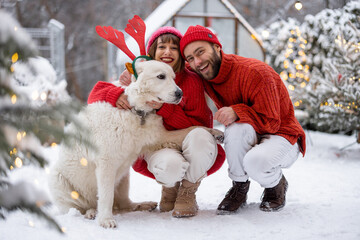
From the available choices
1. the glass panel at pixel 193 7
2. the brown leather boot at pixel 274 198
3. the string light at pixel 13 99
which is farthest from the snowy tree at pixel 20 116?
the glass panel at pixel 193 7

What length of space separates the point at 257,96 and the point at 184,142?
58 centimetres

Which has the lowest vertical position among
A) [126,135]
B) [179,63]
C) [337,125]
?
[337,125]

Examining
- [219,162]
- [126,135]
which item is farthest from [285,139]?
[126,135]

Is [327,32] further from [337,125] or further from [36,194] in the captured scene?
[36,194]

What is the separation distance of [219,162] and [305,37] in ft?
15.8

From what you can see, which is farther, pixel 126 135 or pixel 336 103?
pixel 336 103

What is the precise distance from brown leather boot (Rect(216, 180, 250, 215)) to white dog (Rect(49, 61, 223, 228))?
37cm

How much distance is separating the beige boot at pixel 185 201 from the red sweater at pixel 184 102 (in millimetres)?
277

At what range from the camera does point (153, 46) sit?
2.42m

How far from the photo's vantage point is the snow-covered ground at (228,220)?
177 cm

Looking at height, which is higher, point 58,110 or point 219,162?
point 58,110

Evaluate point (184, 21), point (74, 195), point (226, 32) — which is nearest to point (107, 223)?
point (74, 195)

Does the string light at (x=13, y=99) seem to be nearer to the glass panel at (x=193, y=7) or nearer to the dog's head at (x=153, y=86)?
the dog's head at (x=153, y=86)

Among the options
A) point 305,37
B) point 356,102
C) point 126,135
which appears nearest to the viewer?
A: point 126,135
